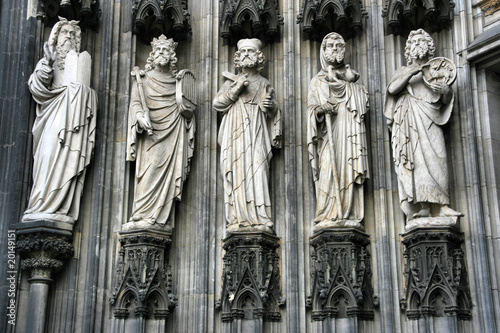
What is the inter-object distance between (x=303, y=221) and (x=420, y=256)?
165 centimetres

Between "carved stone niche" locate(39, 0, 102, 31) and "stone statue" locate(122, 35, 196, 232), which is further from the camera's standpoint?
"carved stone niche" locate(39, 0, 102, 31)

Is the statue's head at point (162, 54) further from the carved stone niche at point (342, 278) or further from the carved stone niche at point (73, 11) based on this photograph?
the carved stone niche at point (342, 278)

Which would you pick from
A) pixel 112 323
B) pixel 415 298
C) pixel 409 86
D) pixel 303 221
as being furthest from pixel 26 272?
pixel 409 86

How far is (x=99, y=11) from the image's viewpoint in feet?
35.5

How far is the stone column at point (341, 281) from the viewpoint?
31.0ft

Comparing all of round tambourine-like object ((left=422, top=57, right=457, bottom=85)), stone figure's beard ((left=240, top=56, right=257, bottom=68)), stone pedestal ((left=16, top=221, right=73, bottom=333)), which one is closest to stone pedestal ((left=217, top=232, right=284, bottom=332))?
stone pedestal ((left=16, top=221, right=73, bottom=333))

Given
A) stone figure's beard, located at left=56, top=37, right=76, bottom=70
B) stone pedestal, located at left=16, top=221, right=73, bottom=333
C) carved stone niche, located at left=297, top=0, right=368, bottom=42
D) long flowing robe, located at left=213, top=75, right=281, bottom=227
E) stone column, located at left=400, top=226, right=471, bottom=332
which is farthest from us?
carved stone niche, located at left=297, top=0, right=368, bottom=42

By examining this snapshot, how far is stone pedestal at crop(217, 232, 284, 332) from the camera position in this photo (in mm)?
9594

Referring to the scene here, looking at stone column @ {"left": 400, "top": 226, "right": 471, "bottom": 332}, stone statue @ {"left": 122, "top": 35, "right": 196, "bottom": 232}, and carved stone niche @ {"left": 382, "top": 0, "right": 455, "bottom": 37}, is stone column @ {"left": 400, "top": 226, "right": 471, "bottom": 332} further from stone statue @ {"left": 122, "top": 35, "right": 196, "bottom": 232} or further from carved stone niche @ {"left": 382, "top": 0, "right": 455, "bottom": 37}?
stone statue @ {"left": 122, "top": 35, "right": 196, "bottom": 232}

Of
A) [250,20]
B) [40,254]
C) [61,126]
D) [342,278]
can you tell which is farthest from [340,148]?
[40,254]

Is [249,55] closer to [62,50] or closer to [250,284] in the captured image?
[62,50]

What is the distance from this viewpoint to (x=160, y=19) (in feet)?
35.4

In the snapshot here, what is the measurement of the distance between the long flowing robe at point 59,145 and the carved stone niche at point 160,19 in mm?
1410

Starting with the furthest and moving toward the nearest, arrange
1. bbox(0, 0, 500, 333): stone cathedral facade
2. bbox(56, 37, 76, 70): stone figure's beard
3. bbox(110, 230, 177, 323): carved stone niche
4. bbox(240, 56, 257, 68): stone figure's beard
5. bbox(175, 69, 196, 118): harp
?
1. bbox(240, 56, 257, 68): stone figure's beard
2. bbox(175, 69, 196, 118): harp
3. bbox(56, 37, 76, 70): stone figure's beard
4. bbox(110, 230, 177, 323): carved stone niche
5. bbox(0, 0, 500, 333): stone cathedral facade
